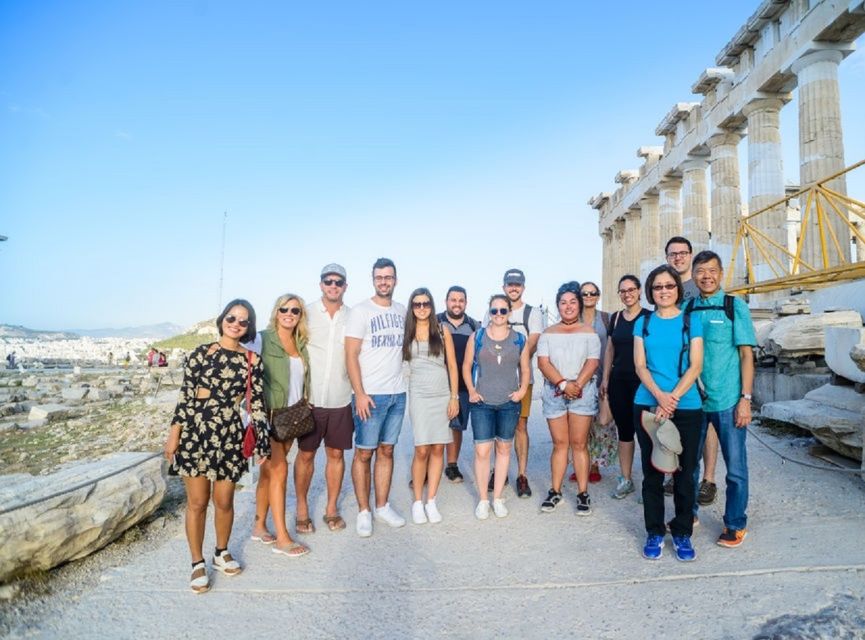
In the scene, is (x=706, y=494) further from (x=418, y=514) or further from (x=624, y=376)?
(x=418, y=514)

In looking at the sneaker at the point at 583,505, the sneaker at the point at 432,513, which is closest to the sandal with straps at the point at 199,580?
the sneaker at the point at 432,513

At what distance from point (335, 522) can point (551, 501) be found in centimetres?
199

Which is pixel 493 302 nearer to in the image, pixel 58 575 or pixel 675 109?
pixel 58 575

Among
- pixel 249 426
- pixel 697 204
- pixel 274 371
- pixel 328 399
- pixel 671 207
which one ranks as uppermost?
pixel 671 207

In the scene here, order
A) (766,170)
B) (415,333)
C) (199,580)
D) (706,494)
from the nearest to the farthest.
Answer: (199,580) → (706,494) → (415,333) → (766,170)

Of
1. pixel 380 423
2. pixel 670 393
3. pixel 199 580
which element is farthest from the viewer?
pixel 380 423

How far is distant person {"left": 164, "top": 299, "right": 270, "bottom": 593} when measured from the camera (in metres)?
3.45

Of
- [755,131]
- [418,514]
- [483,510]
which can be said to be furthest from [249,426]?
[755,131]

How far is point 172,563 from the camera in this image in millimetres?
3793

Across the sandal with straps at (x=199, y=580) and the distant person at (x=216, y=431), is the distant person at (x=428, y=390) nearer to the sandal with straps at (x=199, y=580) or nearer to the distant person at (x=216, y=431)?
the distant person at (x=216, y=431)

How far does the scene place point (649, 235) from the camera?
23.3 meters

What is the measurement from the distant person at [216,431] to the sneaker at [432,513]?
1637 mm

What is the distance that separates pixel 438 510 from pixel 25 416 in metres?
14.7

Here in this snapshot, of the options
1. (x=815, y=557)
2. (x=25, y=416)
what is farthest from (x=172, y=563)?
(x=25, y=416)
